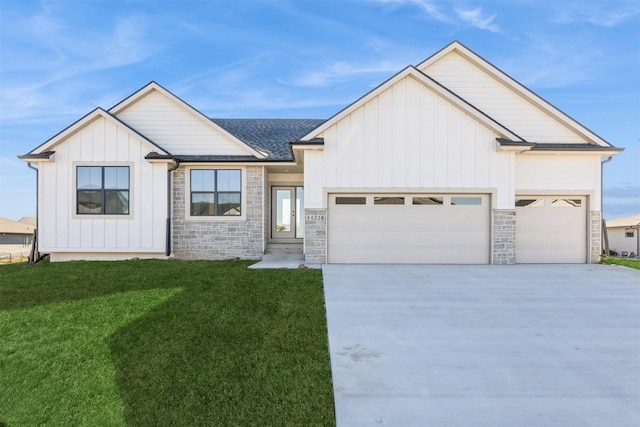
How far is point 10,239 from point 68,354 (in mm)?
44059

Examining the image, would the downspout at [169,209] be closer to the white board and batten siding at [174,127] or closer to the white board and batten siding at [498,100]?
the white board and batten siding at [174,127]

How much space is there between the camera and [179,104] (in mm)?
12609

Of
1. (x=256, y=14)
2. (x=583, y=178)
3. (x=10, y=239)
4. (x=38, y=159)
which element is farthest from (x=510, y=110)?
(x=10, y=239)

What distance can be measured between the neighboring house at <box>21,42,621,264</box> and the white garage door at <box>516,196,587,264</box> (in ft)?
0.12

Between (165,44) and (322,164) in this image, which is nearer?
(322,164)

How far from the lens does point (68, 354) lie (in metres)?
4.31

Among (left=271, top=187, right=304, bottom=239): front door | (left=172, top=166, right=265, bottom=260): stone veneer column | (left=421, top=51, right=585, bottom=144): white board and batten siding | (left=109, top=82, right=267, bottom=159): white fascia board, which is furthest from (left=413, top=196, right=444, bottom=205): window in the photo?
(left=109, top=82, right=267, bottom=159): white fascia board

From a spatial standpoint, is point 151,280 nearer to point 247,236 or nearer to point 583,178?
point 247,236

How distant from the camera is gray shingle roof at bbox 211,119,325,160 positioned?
43.0ft

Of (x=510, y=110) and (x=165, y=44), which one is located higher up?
(x=165, y=44)

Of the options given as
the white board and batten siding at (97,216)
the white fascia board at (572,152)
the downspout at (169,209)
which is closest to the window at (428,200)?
the white fascia board at (572,152)

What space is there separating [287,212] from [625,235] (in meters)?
30.1

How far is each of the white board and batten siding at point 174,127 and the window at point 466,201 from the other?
7327 mm

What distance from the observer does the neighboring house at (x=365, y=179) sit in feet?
35.2
